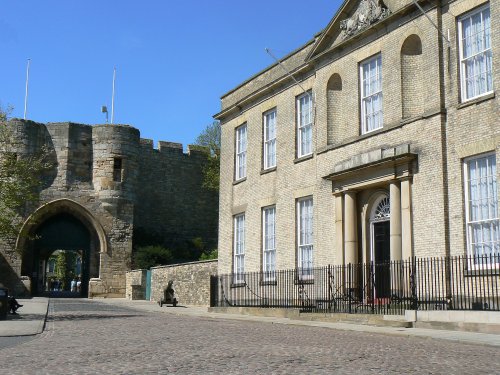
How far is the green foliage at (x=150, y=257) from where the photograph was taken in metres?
42.6

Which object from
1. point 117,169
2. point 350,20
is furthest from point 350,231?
point 117,169

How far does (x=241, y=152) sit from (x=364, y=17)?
8.44m

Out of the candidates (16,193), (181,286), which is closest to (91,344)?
(16,193)

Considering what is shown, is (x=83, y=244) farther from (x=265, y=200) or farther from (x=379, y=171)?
(x=379, y=171)

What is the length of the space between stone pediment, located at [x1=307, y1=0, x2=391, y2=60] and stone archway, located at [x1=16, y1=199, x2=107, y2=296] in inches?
959

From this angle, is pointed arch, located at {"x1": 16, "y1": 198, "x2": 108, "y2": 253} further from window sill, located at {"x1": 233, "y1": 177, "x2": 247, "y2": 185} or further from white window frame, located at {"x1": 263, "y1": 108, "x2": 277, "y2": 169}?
white window frame, located at {"x1": 263, "y1": 108, "x2": 277, "y2": 169}

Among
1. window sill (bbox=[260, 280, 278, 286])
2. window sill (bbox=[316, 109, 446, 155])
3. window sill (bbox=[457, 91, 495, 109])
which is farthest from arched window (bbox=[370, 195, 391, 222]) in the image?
window sill (bbox=[260, 280, 278, 286])

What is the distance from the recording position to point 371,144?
1955cm

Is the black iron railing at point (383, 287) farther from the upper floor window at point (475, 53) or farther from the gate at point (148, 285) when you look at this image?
the gate at point (148, 285)

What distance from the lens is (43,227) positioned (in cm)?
4316

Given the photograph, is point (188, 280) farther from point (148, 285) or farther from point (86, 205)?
point (86, 205)

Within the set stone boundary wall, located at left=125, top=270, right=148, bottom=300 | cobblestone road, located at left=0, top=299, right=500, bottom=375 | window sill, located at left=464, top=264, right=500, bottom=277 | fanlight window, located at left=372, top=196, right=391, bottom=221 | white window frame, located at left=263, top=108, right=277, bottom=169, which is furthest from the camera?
stone boundary wall, located at left=125, top=270, right=148, bottom=300

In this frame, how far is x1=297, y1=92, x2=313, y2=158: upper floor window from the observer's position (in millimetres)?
22844

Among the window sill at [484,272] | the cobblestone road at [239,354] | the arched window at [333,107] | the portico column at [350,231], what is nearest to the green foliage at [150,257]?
the arched window at [333,107]
